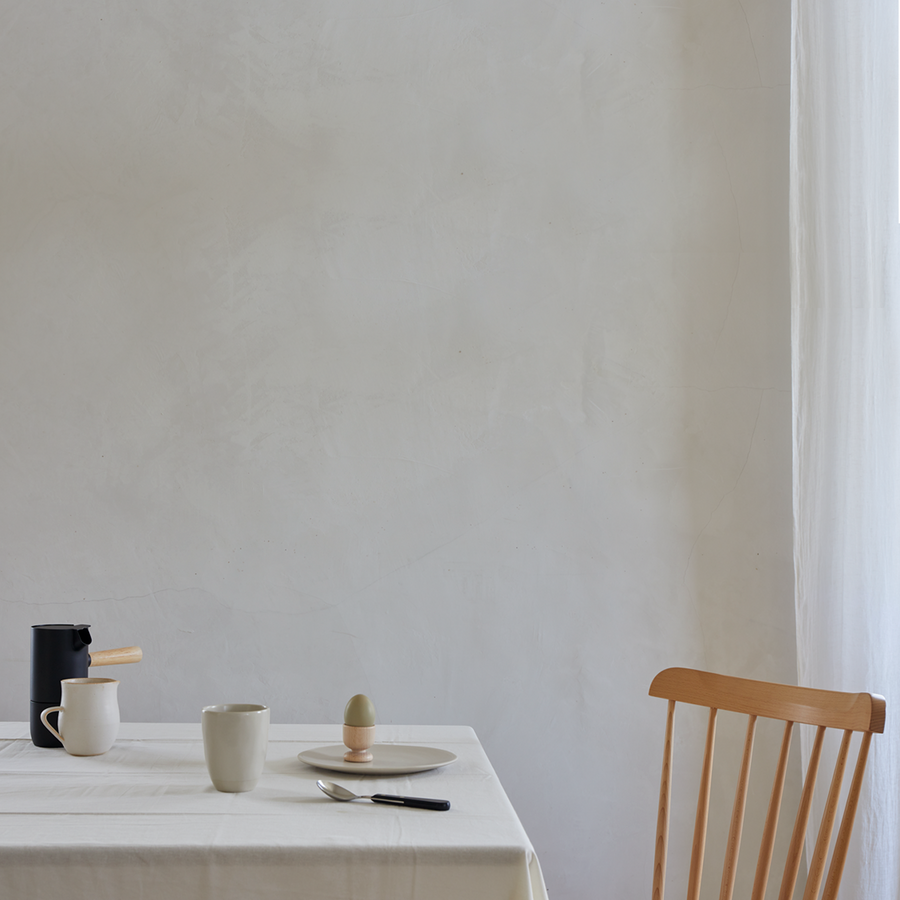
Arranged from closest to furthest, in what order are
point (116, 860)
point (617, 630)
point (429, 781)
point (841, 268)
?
1. point (116, 860)
2. point (429, 781)
3. point (841, 268)
4. point (617, 630)

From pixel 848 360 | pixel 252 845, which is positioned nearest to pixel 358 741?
pixel 252 845

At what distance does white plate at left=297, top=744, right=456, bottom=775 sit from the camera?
1.10 meters

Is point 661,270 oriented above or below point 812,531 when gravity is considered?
above

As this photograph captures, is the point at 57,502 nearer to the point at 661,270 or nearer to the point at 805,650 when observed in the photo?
the point at 661,270

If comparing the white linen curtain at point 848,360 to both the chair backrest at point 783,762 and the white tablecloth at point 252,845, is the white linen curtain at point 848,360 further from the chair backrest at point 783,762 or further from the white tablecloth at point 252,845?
the white tablecloth at point 252,845

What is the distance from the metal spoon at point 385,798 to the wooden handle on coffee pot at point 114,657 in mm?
516

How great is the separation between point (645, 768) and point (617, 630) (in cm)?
29

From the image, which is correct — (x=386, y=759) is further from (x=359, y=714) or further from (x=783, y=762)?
(x=783, y=762)

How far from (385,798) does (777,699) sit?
1.84 feet

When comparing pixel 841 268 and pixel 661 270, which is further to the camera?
pixel 661 270

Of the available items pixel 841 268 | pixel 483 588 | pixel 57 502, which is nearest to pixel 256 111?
pixel 57 502

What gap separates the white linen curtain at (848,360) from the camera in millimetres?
1593

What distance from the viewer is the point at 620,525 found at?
1800mm

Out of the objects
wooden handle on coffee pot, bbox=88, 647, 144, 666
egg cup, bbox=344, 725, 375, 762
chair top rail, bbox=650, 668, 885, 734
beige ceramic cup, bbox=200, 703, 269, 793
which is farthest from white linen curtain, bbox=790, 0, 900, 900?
wooden handle on coffee pot, bbox=88, 647, 144, 666
